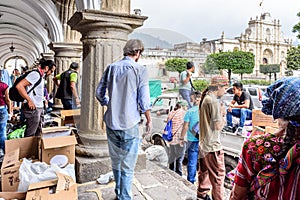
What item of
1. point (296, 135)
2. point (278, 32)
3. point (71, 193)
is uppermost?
point (278, 32)

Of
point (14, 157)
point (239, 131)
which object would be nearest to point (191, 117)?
point (239, 131)

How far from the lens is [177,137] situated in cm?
278

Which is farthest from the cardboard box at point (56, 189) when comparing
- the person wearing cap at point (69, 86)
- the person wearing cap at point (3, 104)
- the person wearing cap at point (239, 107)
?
the person wearing cap at point (239, 107)

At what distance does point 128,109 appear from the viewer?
1.56 metres

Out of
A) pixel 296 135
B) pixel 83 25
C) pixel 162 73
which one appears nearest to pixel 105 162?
pixel 162 73

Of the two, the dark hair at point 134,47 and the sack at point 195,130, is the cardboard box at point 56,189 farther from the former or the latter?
the sack at point 195,130

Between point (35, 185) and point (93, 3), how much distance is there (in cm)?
175

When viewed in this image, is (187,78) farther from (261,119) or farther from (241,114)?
(241,114)

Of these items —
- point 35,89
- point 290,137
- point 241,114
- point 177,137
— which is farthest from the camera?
point 241,114

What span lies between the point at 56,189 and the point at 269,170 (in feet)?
3.91

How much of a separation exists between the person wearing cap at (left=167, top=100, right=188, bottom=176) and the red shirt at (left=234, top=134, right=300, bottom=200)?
4.11ft

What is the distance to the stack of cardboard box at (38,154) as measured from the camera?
5.03ft

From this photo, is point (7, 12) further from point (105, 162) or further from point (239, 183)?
point (239, 183)

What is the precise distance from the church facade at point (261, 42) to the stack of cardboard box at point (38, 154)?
1272 millimetres
